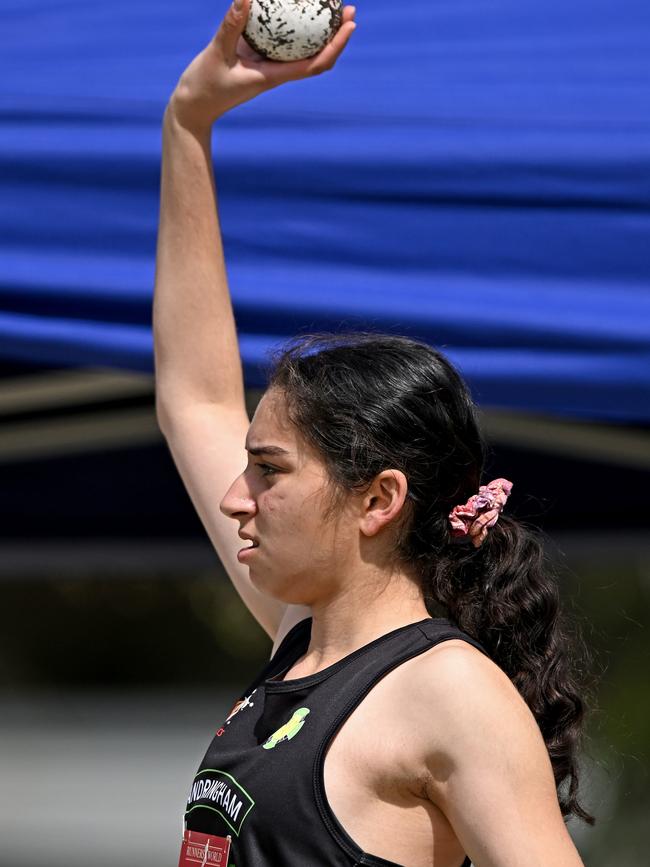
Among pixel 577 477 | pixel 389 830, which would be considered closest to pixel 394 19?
pixel 577 477

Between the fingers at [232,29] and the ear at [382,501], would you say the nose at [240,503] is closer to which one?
the ear at [382,501]

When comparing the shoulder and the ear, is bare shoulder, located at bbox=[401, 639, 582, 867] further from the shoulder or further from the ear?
the ear

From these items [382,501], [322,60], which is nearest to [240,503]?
[382,501]

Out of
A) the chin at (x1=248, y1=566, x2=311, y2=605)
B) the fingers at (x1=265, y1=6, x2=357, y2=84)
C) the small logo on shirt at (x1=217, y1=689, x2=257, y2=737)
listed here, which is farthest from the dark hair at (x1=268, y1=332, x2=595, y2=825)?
the fingers at (x1=265, y1=6, x2=357, y2=84)

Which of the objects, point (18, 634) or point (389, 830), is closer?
point (389, 830)

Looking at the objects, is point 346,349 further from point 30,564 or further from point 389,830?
point 30,564

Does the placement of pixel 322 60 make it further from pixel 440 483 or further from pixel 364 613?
pixel 364 613

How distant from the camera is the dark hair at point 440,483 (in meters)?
1.30

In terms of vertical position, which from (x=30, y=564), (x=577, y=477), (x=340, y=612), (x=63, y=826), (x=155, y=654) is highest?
(x=340, y=612)

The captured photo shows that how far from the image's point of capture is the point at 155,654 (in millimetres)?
7309

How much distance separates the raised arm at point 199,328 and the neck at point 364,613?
234mm

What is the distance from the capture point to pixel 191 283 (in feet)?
5.46

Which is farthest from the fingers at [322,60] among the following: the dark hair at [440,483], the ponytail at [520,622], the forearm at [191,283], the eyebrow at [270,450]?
the ponytail at [520,622]

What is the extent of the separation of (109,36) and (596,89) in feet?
2.48
